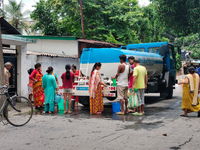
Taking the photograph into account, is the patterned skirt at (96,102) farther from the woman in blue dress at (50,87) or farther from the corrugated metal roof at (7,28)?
the corrugated metal roof at (7,28)

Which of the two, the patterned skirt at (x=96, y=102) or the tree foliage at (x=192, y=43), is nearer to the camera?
the patterned skirt at (x=96, y=102)

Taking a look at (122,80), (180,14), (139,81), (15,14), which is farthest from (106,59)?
(15,14)

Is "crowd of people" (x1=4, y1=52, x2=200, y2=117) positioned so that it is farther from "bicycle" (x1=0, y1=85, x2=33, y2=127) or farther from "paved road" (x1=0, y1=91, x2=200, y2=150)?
"bicycle" (x1=0, y1=85, x2=33, y2=127)

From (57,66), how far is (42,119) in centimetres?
773

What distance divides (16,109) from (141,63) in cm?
634

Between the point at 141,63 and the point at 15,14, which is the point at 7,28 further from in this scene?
the point at 15,14

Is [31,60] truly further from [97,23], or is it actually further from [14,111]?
[97,23]

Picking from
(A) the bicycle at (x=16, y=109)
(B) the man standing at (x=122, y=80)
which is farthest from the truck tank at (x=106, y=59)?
(A) the bicycle at (x=16, y=109)

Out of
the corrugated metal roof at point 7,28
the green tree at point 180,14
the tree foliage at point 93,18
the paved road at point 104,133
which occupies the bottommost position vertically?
the paved road at point 104,133

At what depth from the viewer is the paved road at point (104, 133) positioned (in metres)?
5.17

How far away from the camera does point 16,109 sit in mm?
7391

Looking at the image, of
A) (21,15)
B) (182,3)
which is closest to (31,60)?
(182,3)

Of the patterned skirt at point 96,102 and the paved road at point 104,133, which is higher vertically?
the patterned skirt at point 96,102

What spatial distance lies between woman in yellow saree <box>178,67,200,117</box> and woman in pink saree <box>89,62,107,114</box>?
99.5 inches
